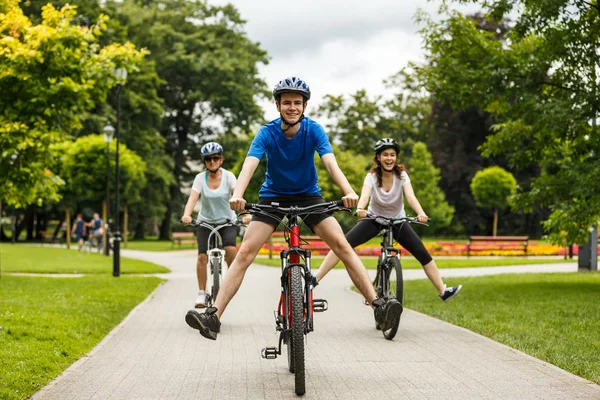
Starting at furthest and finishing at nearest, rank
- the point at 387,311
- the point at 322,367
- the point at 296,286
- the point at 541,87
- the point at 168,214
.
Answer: the point at 168,214, the point at 541,87, the point at 322,367, the point at 387,311, the point at 296,286

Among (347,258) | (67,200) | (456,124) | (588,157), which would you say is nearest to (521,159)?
(588,157)

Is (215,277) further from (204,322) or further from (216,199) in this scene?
(204,322)

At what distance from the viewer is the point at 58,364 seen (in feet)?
22.9

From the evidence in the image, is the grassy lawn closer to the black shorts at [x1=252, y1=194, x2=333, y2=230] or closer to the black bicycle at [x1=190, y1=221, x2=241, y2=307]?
the black shorts at [x1=252, y1=194, x2=333, y2=230]

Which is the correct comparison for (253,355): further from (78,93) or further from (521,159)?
(78,93)

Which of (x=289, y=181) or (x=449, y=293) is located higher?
(x=289, y=181)

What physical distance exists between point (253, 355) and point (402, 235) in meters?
2.41

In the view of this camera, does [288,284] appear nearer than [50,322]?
Yes

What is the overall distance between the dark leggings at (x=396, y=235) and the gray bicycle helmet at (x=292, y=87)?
11.0 ft

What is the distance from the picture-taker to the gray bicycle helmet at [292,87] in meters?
5.97

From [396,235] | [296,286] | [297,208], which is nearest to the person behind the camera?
[296,286]

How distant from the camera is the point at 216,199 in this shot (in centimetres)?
977

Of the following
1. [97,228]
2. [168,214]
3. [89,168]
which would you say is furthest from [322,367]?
[168,214]

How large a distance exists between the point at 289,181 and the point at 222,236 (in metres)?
3.79
